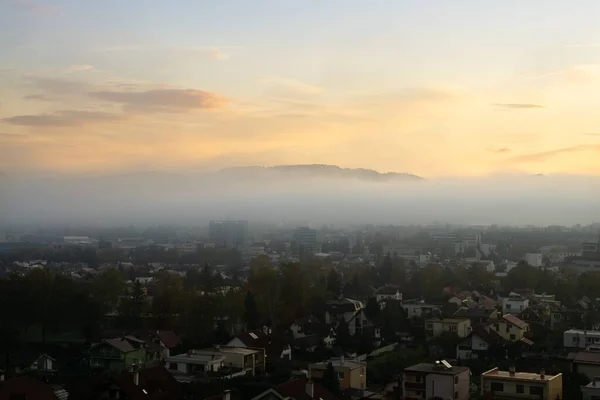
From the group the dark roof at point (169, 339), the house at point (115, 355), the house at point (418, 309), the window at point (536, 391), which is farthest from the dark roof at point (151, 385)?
the house at point (418, 309)

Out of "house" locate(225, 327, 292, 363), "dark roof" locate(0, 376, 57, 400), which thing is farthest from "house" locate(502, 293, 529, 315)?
"dark roof" locate(0, 376, 57, 400)

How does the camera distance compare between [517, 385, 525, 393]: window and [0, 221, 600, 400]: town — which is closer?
[517, 385, 525, 393]: window

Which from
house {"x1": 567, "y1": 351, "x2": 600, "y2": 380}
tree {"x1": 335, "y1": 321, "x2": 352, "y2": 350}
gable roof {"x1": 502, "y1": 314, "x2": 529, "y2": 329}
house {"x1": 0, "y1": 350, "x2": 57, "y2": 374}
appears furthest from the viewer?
gable roof {"x1": 502, "y1": 314, "x2": 529, "y2": 329}

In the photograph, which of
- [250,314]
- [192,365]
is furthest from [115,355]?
[250,314]

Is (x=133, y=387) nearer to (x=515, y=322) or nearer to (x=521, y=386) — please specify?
(x=521, y=386)

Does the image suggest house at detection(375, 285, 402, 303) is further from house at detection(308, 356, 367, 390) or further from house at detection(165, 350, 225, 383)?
house at detection(165, 350, 225, 383)
